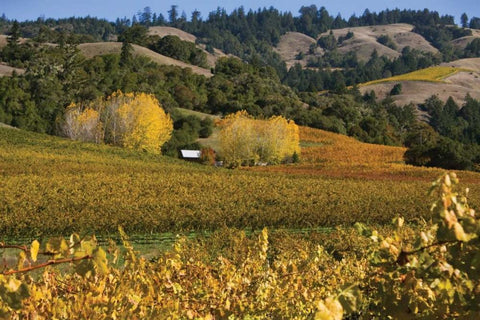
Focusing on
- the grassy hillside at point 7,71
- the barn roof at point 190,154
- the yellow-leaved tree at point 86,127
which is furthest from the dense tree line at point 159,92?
the yellow-leaved tree at point 86,127

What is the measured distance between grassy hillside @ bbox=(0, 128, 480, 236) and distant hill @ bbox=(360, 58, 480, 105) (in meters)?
88.2

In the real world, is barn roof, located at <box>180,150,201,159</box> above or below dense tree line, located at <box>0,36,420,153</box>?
below

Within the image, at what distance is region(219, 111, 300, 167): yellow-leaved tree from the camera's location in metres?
45.5

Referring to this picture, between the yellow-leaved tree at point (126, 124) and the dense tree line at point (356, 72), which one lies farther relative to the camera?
the dense tree line at point (356, 72)

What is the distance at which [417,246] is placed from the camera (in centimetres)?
230

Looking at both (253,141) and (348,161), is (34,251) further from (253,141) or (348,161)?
(348,161)

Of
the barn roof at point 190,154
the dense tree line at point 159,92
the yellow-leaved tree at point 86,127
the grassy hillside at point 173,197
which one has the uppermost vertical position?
the dense tree line at point 159,92

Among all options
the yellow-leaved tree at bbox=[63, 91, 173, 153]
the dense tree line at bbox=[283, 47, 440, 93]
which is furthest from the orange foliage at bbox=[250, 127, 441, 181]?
the dense tree line at bbox=[283, 47, 440, 93]

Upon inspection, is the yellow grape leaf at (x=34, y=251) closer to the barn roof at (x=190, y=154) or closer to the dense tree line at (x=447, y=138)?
the dense tree line at (x=447, y=138)

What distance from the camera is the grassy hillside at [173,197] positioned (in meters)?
18.0

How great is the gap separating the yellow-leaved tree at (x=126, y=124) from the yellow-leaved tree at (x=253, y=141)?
5.51 m

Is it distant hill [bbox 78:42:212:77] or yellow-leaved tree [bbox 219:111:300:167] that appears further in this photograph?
distant hill [bbox 78:42:212:77]

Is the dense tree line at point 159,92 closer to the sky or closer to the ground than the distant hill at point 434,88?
closer to the ground

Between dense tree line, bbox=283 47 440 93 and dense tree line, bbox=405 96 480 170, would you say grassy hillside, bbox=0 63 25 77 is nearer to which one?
dense tree line, bbox=405 96 480 170
